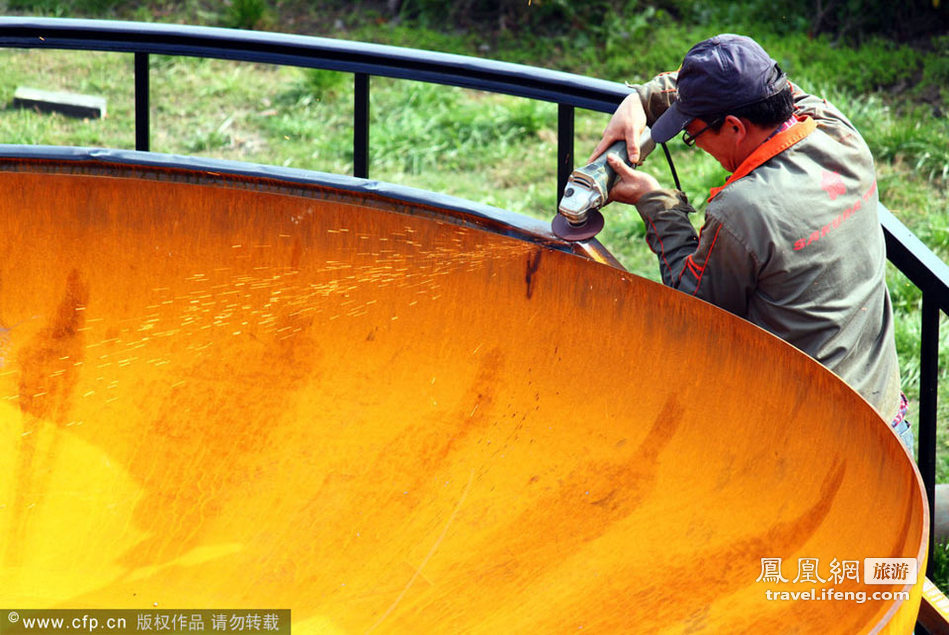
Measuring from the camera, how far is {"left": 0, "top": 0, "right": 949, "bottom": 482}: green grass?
4340mm

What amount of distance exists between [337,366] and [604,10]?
3547 millimetres

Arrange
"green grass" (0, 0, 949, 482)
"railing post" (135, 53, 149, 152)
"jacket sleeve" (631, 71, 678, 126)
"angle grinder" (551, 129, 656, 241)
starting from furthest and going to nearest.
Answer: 1. "green grass" (0, 0, 949, 482)
2. "railing post" (135, 53, 149, 152)
3. "jacket sleeve" (631, 71, 678, 126)
4. "angle grinder" (551, 129, 656, 241)

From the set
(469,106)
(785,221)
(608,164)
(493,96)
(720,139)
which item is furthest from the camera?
(493,96)

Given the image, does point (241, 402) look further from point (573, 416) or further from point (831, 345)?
point (831, 345)

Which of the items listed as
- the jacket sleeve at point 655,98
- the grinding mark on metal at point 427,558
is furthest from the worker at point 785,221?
the grinding mark on metal at point 427,558

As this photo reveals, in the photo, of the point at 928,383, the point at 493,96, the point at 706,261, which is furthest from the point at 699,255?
the point at 493,96

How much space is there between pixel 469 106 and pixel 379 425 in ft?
9.42

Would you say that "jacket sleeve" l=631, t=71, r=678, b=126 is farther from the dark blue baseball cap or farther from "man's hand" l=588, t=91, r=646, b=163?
the dark blue baseball cap

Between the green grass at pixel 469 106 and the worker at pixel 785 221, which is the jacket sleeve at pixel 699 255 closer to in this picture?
the worker at pixel 785 221

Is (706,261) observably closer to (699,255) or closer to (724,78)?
(699,255)

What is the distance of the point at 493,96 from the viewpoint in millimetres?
5137

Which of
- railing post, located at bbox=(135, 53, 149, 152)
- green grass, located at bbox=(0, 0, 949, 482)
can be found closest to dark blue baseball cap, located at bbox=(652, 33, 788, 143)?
railing post, located at bbox=(135, 53, 149, 152)

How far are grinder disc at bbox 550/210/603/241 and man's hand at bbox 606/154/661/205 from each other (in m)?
0.06

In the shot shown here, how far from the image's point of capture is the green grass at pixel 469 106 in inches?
171
